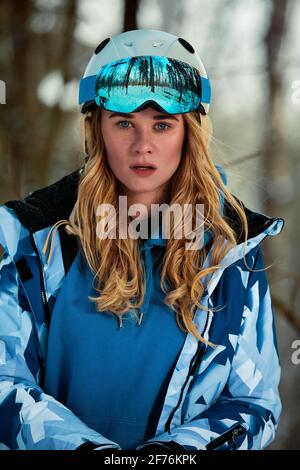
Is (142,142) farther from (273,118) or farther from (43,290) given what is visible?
(273,118)

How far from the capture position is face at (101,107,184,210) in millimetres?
1666

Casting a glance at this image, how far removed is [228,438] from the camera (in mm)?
1584

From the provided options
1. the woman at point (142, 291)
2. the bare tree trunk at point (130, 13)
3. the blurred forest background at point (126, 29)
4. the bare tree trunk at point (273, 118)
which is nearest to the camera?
the woman at point (142, 291)

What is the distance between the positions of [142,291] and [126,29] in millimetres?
1637

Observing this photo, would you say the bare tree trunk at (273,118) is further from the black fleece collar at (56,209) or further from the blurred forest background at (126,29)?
the black fleece collar at (56,209)

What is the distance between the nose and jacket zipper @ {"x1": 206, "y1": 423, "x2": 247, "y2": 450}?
0.75 metres

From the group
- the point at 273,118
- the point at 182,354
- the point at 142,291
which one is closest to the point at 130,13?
the point at 273,118

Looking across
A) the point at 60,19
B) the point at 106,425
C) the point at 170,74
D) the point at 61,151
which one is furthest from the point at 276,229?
the point at 60,19

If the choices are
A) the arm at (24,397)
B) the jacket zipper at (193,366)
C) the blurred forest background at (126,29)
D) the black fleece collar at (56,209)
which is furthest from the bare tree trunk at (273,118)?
the arm at (24,397)

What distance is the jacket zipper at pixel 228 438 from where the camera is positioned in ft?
5.17

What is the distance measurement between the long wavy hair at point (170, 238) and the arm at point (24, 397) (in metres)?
0.19

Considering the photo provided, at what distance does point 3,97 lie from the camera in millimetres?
3002

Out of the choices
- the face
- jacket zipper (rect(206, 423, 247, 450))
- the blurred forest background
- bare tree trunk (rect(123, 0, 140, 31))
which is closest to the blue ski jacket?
jacket zipper (rect(206, 423, 247, 450))

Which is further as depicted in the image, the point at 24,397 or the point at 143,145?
A: the point at 143,145
